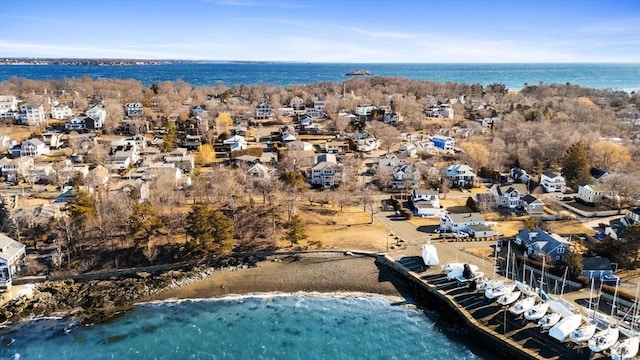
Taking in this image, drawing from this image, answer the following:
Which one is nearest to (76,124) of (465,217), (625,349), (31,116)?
(31,116)

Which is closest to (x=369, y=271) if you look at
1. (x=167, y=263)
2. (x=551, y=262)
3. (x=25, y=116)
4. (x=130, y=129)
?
(x=551, y=262)

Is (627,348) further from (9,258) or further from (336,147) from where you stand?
(336,147)

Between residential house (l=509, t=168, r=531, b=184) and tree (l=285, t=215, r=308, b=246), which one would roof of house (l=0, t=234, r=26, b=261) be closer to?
tree (l=285, t=215, r=308, b=246)

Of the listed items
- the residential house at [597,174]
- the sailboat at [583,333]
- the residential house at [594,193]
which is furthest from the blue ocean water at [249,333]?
the residential house at [597,174]

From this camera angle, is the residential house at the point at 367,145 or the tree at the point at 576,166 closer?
Result: the tree at the point at 576,166

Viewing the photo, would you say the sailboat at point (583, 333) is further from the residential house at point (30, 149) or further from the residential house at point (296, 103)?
the residential house at point (296, 103)

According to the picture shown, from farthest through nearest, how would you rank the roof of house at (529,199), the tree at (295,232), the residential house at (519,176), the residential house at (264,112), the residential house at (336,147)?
1. the residential house at (264,112)
2. the residential house at (336,147)
3. the residential house at (519,176)
4. the roof of house at (529,199)
5. the tree at (295,232)
